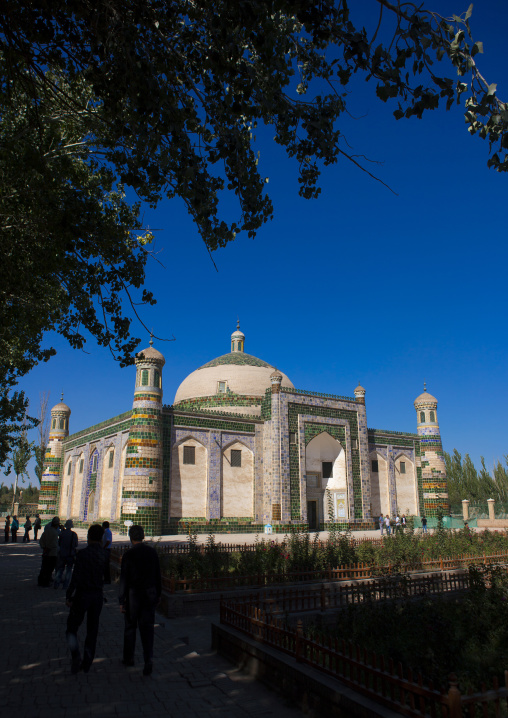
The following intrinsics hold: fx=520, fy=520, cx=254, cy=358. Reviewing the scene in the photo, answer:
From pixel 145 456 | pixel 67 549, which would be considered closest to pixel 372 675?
pixel 67 549

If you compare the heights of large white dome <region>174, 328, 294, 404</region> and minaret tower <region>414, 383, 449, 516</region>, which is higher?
large white dome <region>174, 328, 294, 404</region>

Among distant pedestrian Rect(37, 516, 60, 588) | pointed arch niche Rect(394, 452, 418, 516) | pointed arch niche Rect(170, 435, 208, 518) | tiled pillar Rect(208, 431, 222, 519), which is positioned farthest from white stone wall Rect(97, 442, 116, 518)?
pointed arch niche Rect(394, 452, 418, 516)

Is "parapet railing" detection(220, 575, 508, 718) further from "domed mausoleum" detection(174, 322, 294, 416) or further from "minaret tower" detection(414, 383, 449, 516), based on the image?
"minaret tower" detection(414, 383, 449, 516)

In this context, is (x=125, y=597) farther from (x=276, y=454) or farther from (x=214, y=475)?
Answer: (x=276, y=454)

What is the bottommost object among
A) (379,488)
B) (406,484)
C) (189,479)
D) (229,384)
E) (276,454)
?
(379,488)

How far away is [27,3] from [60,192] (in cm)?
247

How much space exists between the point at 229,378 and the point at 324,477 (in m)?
7.96

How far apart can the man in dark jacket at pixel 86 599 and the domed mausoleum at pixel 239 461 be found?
1512cm

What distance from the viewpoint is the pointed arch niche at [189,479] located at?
2238 cm

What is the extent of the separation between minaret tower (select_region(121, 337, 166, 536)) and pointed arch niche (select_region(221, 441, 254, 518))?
3598 mm

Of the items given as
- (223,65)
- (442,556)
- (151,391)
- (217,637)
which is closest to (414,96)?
(223,65)

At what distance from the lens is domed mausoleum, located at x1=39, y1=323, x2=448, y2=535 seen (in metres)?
22.1

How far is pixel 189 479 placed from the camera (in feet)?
75.1

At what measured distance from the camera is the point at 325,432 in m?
26.1
